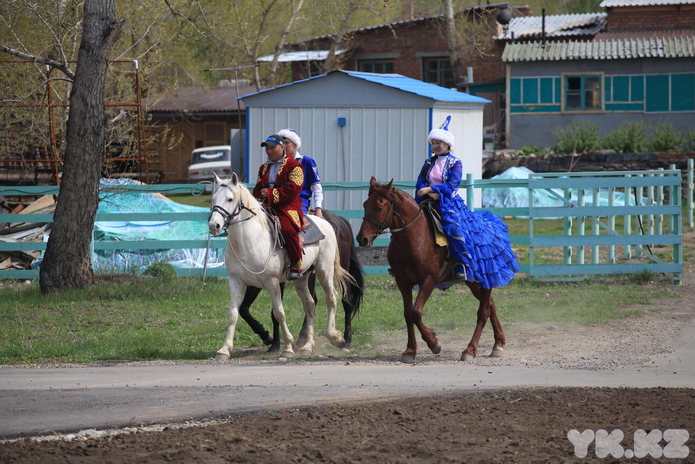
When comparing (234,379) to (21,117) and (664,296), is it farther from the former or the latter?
(21,117)

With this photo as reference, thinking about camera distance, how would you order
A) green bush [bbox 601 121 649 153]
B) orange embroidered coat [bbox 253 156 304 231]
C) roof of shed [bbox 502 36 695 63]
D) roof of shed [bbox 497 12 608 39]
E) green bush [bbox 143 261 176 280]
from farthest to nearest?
roof of shed [bbox 497 12 608 39]
roof of shed [bbox 502 36 695 63]
green bush [bbox 601 121 649 153]
green bush [bbox 143 261 176 280]
orange embroidered coat [bbox 253 156 304 231]

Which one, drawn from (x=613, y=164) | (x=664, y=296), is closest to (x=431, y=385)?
(x=664, y=296)

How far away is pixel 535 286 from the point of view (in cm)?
1462

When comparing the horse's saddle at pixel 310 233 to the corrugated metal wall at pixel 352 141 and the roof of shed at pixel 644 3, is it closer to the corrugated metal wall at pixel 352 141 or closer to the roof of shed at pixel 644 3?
the corrugated metal wall at pixel 352 141

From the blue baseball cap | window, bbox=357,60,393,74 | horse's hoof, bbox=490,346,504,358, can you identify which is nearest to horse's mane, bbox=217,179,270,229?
the blue baseball cap

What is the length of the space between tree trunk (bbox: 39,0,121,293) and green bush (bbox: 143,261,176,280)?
1.12 m

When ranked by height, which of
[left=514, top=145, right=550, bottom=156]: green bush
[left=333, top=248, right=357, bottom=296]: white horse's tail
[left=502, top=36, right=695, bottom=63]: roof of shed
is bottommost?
[left=333, top=248, right=357, bottom=296]: white horse's tail

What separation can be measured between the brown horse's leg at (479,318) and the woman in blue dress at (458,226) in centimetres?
17

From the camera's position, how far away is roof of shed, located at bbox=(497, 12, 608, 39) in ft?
131

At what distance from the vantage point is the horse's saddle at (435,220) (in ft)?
30.8

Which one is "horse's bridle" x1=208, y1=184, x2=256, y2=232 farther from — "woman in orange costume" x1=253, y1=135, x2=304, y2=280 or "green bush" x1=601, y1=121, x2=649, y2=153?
"green bush" x1=601, y1=121, x2=649, y2=153

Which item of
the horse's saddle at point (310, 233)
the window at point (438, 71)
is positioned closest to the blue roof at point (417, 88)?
the horse's saddle at point (310, 233)

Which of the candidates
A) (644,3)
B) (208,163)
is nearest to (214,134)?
(208,163)

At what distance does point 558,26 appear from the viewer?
41.6 m
